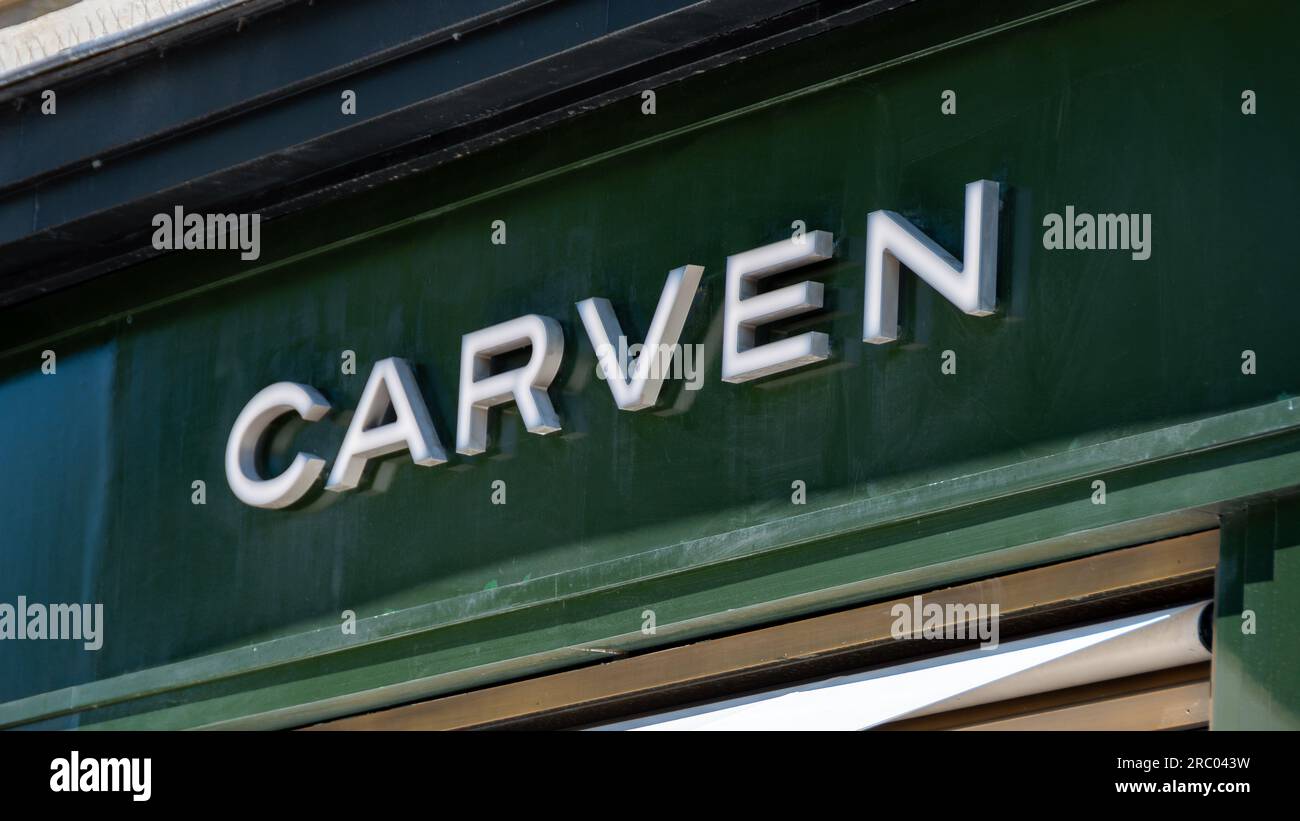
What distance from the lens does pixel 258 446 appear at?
8023 mm

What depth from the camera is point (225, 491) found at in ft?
26.7

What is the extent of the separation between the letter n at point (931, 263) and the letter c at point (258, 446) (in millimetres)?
2463

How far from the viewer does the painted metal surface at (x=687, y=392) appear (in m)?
5.62

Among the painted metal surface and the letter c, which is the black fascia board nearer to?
the painted metal surface

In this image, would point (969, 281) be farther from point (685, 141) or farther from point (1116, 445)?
point (685, 141)

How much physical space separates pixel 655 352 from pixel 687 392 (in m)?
0.17

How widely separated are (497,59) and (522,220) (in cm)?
63

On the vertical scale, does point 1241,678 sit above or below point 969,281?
below

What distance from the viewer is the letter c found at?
778 centimetres

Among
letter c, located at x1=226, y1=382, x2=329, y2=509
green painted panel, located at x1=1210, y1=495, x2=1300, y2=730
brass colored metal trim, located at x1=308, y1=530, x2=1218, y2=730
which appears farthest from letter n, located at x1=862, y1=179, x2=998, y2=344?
letter c, located at x1=226, y1=382, x2=329, y2=509

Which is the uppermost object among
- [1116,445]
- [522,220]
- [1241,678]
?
[522,220]

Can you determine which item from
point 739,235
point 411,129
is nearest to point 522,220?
point 411,129

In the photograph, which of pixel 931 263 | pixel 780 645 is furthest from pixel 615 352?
pixel 931 263

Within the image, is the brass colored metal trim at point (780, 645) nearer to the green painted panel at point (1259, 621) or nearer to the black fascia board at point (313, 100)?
the green painted panel at point (1259, 621)
